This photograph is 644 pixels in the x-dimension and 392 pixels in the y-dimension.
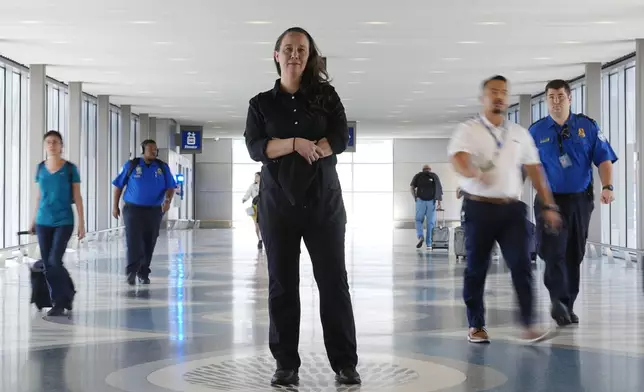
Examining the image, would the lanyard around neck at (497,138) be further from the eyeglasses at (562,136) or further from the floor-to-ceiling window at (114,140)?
the floor-to-ceiling window at (114,140)

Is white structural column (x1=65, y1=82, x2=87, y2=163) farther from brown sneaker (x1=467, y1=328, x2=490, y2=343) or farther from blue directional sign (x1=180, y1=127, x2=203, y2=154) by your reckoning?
brown sneaker (x1=467, y1=328, x2=490, y2=343)

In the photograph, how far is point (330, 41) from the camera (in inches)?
717

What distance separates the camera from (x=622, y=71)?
22234 mm

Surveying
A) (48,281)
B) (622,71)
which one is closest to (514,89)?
(622,71)

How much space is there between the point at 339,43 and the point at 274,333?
14.2 metres

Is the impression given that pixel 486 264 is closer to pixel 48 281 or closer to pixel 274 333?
pixel 274 333

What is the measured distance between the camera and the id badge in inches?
287

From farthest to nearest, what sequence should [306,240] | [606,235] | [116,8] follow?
[606,235]
[116,8]
[306,240]

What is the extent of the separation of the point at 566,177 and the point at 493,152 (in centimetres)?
158

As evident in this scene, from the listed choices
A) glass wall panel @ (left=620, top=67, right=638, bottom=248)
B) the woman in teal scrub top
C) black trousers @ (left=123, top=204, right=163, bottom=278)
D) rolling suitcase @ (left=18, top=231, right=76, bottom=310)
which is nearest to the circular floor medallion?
the woman in teal scrub top

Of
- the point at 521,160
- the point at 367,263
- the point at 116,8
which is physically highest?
the point at 116,8

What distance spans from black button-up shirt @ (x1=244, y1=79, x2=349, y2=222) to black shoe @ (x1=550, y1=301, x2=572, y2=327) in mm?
3048

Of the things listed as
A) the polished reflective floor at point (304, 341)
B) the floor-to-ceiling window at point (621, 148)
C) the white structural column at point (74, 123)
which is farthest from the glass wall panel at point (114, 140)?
the polished reflective floor at point (304, 341)

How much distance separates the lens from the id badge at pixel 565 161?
7277mm
